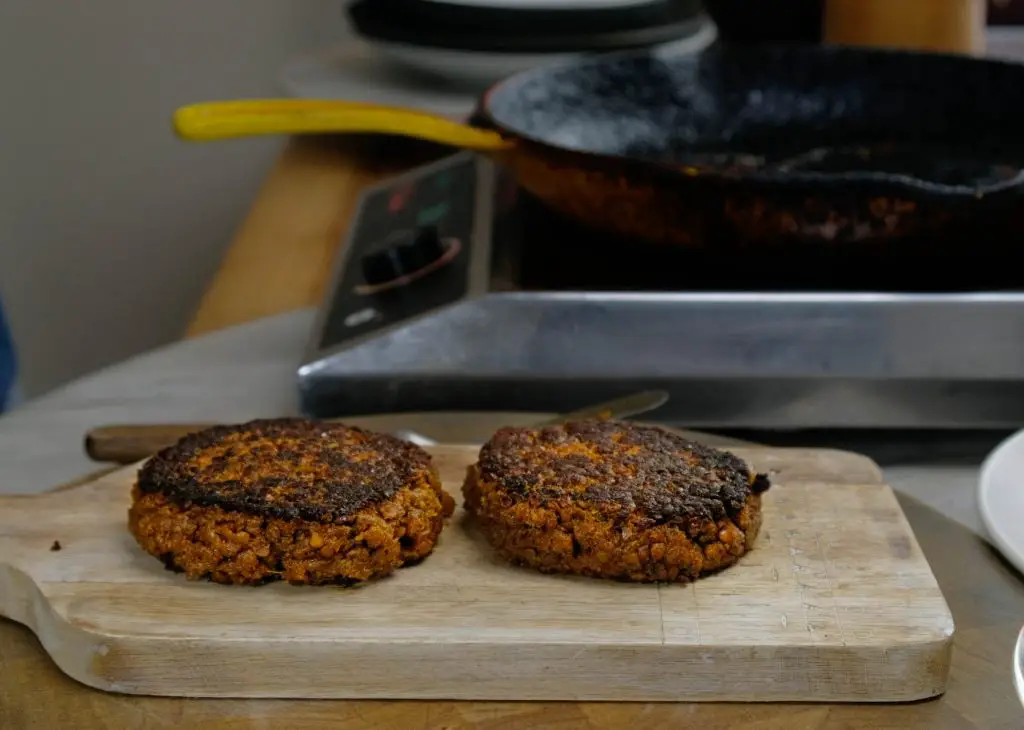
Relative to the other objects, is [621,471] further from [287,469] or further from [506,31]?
[506,31]

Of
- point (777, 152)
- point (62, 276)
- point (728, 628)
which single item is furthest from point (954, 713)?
point (62, 276)

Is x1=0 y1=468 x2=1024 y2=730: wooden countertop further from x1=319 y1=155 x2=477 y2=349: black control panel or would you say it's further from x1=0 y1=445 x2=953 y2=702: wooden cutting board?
x1=319 y1=155 x2=477 y2=349: black control panel

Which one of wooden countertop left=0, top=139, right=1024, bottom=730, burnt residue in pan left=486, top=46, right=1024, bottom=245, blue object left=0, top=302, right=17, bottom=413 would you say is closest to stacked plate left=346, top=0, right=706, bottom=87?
burnt residue in pan left=486, top=46, right=1024, bottom=245

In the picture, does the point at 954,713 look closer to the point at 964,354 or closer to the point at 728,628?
the point at 728,628

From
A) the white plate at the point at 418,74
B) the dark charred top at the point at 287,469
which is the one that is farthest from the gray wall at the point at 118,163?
the dark charred top at the point at 287,469

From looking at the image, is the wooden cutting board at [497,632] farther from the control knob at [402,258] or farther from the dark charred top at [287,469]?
the control knob at [402,258]

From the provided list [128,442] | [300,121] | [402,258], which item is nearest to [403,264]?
[402,258]
